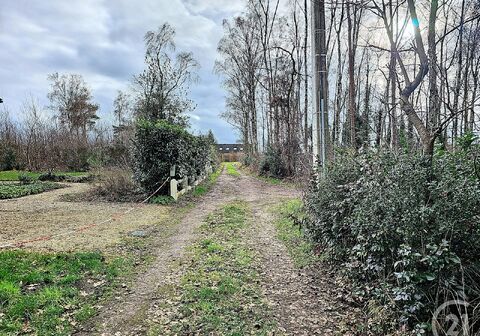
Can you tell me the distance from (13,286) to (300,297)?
141 inches

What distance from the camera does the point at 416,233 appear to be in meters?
2.94

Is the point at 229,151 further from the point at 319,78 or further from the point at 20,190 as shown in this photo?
the point at 319,78

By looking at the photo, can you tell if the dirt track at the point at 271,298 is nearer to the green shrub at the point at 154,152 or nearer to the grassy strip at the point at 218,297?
the grassy strip at the point at 218,297

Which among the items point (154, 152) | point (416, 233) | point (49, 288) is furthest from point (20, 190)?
point (416, 233)

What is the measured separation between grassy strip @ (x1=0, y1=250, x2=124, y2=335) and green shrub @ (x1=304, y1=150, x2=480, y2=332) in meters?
3.17

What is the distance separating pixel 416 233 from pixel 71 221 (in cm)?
809

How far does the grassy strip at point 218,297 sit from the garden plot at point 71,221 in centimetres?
221

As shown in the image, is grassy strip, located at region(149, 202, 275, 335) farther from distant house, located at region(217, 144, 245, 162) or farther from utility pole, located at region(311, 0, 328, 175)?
distant house, located at region(217, 144, 245, 162)

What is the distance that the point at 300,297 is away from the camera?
413cm

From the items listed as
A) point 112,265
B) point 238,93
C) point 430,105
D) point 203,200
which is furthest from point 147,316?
point 238,93

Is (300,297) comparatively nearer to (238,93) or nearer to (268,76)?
(268,76)

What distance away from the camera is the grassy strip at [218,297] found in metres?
3.33

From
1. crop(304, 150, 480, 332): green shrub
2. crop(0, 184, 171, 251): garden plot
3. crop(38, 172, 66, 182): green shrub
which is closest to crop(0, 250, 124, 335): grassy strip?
crop(0, 184, 171, 251): garden plot

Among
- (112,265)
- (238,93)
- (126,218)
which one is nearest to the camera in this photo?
(112,265)
